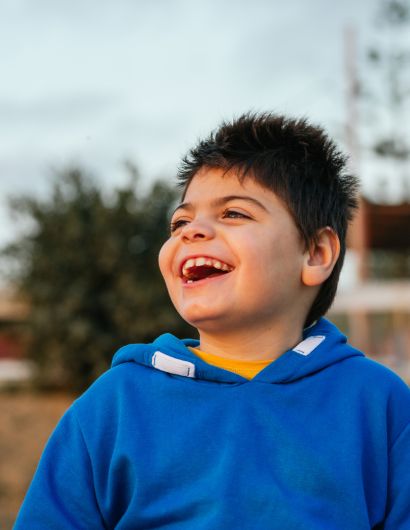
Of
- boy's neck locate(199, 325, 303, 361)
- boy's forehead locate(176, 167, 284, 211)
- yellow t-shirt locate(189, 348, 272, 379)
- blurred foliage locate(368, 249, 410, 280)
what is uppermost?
blurred foliage locate(368, 249, 410, 280)

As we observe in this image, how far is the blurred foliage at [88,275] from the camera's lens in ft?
33.4

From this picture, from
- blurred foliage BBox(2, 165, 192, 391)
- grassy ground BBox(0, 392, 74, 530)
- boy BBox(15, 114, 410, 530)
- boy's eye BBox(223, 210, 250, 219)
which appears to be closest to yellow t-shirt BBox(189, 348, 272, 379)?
boy BBox(15, 114, 410, 530)

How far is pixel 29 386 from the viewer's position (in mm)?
10875

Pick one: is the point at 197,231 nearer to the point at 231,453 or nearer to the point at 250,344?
the point at 250,344

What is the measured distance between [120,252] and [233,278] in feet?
28.9

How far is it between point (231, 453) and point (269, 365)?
230 millimetres

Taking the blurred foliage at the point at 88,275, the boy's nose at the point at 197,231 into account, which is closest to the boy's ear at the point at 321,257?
the boy's nose at the point at 197,231

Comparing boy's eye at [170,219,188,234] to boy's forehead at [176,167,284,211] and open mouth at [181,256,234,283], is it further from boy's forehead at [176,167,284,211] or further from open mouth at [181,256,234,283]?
open mouth at [181,256,234,283]

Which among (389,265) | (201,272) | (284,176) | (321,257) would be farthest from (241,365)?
(389,265)

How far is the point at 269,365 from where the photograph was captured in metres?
1.66

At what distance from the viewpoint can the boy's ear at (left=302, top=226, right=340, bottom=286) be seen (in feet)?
5.87

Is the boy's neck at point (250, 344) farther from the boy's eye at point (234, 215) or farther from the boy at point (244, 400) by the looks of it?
the boy's eye at point (234, 215)

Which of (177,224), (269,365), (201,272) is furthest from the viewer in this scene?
(177,224)

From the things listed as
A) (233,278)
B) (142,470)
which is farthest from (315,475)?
(233,278)
